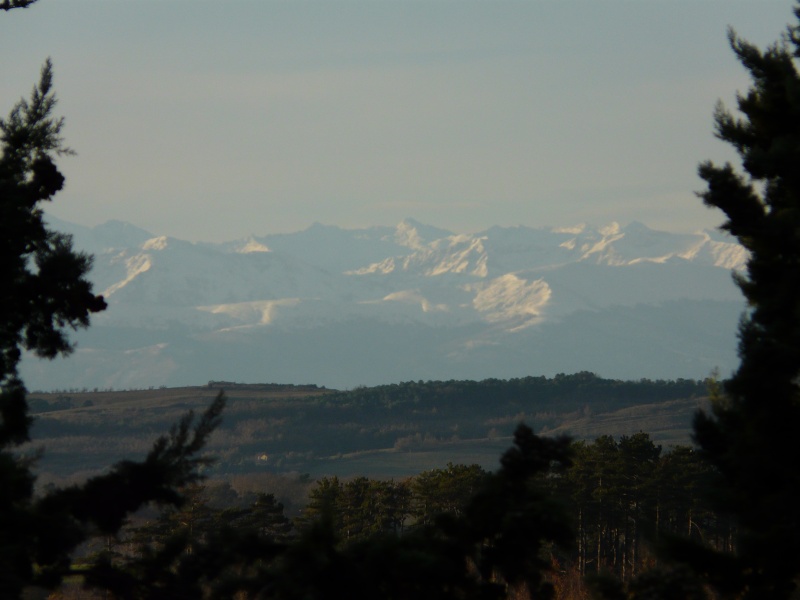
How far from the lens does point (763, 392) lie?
13.8m

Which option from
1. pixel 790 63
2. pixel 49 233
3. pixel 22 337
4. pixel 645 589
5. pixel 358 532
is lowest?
pixel 358 532

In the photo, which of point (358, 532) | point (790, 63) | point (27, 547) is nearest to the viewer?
point (27, 547)

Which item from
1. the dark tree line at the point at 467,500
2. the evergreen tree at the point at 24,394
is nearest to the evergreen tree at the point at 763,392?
the dark tree line at the point at 467,500

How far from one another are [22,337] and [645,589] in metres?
7.66

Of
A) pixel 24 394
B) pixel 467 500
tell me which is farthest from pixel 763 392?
pixel 24 394

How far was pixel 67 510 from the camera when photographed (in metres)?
12.3

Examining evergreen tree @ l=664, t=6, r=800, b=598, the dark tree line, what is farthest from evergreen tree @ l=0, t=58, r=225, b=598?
evergreen tree @ l=664, t=6, r=800, b=598

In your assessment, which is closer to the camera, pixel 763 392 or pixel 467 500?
pixel 467 500

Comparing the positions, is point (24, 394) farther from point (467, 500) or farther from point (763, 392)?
point (763, 392)

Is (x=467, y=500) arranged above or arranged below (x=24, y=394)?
below

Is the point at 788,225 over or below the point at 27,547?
over

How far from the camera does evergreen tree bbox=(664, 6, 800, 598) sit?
1332 cm

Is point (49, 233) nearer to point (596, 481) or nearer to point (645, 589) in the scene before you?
point (645, 589)

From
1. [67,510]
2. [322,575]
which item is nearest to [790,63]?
[322,575]
